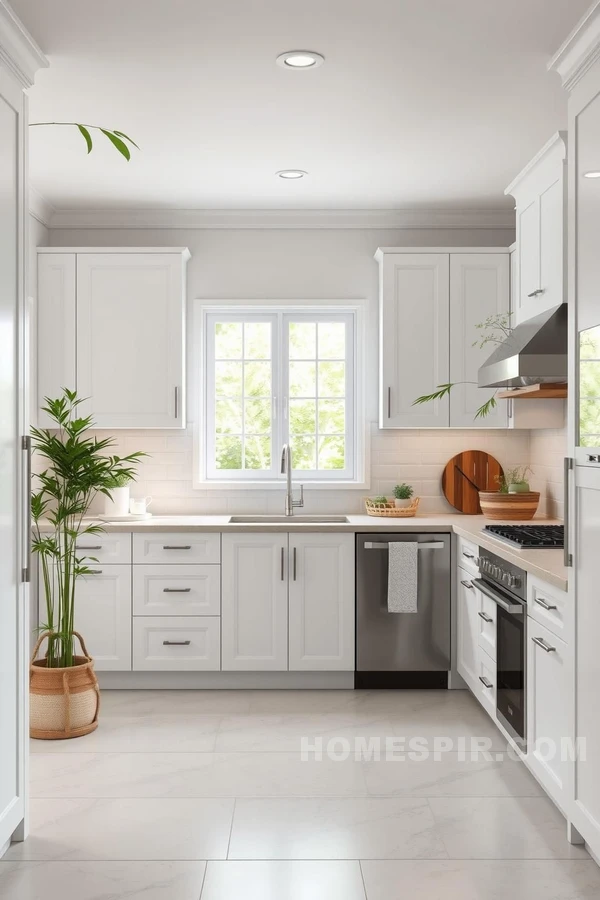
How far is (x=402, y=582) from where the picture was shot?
433cm

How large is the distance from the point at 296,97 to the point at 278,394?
2.13m

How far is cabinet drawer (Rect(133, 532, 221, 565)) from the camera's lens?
173 inches

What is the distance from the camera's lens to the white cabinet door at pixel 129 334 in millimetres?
4738

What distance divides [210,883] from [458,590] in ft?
7.46

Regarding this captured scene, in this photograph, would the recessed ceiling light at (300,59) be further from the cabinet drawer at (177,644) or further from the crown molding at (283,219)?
the cabinet drawer at (177,644)

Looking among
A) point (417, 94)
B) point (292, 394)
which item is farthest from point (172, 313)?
point (417, 94)

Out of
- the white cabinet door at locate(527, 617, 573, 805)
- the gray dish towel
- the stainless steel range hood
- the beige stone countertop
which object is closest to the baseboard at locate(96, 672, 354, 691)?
the gray dish towel

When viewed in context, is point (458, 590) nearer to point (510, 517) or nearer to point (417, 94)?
point (510, 517)

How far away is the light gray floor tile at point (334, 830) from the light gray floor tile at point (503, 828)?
0.06 meters

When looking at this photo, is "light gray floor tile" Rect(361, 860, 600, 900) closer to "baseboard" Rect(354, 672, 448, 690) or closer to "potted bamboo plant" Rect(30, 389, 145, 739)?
"potted bamboo plant" Rect(30, 389, 145, 739)

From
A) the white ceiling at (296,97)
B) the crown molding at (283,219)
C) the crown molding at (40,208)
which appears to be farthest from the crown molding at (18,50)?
the crown molding at (283,219)

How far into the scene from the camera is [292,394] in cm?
513

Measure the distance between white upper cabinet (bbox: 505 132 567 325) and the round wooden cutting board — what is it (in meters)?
1.20

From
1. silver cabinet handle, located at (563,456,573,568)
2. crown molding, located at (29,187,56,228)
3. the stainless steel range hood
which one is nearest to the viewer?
silver cabinet handle, located at (563,456,573,568)
